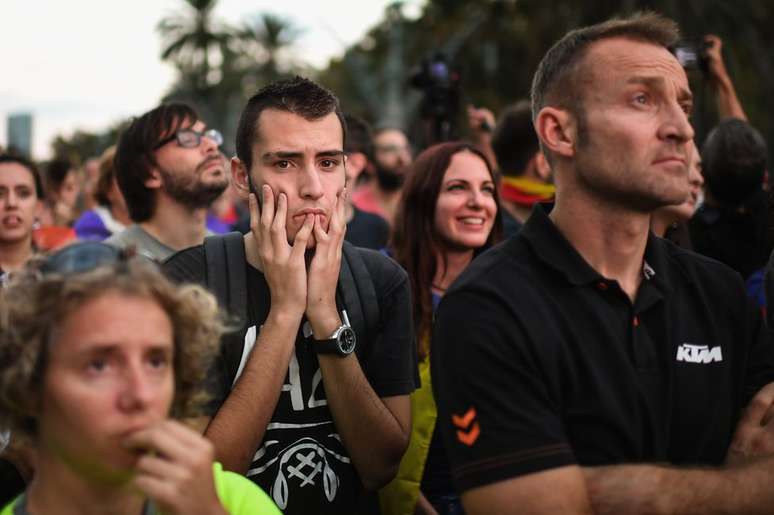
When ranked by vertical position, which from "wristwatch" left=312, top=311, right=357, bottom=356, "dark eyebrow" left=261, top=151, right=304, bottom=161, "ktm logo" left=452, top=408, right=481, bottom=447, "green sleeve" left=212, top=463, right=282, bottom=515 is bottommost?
"green sleeve" left=212, top=463, right=282, bottom=515

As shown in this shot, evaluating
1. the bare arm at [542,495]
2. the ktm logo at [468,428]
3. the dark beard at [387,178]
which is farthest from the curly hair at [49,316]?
the dark beard at [387,178]

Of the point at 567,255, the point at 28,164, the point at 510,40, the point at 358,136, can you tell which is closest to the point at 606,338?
the point at 567,255

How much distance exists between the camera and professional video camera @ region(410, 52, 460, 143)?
7.23 m

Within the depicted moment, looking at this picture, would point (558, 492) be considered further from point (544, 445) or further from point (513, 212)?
point (513, 212)

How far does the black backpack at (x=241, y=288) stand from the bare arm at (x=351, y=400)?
0.30 ft

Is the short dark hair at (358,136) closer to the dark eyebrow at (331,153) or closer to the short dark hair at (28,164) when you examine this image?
the short dark hair at (28,164)

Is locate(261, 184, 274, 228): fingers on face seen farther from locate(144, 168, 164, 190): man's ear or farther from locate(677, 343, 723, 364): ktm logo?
locate(144, 168, 164, 190): man's ear

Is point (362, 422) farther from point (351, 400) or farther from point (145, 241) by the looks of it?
point (145, 241)

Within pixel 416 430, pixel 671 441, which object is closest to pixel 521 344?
pixel 671 441

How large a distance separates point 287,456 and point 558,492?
110cm

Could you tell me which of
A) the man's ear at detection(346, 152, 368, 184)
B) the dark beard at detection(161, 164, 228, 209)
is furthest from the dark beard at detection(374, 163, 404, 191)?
the dark beard at detection(161, 164, 228, 209)

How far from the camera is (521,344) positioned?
2.67 meters

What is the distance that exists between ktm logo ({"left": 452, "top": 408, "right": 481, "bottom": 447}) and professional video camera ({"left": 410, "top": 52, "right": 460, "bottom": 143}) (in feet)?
15.3

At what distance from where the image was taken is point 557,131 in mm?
→ 3035
